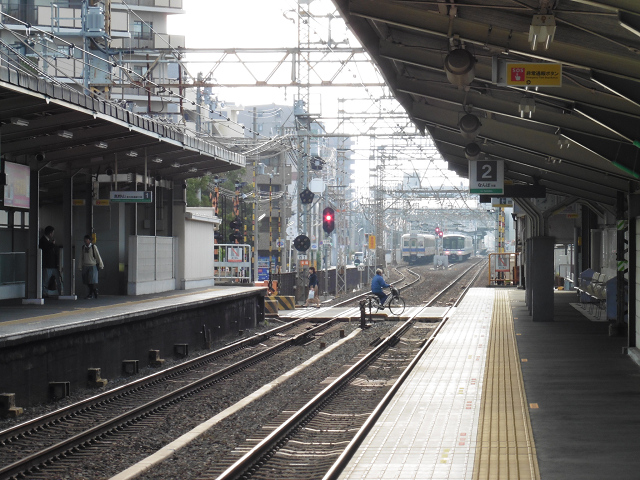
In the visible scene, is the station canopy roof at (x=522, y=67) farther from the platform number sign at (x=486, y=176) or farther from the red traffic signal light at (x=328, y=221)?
the red traffic signal light at (x=328, y=221)

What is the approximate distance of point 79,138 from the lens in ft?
A: 52.9

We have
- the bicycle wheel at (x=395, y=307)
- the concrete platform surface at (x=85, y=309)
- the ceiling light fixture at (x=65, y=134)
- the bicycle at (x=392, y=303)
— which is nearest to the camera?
the concrete platform surface at (x=85, y=309)

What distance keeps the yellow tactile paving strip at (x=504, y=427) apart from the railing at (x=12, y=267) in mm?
9045

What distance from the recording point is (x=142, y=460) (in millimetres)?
8258

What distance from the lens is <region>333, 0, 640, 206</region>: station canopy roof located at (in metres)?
7.84

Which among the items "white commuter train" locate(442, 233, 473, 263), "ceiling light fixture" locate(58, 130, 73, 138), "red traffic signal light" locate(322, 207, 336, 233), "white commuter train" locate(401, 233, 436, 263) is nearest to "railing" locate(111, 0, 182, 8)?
"red traffic signal light" locate(322, 207, 336, 233)

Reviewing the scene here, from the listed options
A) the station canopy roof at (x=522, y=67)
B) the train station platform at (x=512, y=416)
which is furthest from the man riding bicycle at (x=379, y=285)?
the station canopy roof at (x=522, y=67)

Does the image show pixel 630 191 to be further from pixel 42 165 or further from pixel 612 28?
pixel 42 165

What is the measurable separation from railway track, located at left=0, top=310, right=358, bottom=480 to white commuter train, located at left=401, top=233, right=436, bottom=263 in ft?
204

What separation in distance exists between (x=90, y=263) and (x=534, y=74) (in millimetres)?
12235

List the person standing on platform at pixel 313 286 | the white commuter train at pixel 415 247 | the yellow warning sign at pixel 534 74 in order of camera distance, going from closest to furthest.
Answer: the yellow warning sign at pixel 534 74, the person standing on platform at pixel 313 286, the white commuter train at pixel 415 247

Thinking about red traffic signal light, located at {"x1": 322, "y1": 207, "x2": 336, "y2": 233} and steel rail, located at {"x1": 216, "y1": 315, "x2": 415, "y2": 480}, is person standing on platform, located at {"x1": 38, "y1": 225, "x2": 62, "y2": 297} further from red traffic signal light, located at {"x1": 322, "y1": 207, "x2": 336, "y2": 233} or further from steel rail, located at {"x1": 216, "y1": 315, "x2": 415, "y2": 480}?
red traffic signal light, located at {"x1": 322, "y1": 207, "x2": 336, "y2": 233}

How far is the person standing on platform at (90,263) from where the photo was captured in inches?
725

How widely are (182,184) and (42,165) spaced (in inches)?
272
